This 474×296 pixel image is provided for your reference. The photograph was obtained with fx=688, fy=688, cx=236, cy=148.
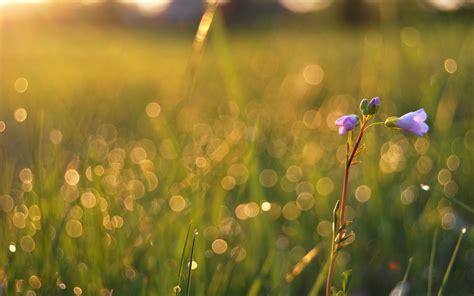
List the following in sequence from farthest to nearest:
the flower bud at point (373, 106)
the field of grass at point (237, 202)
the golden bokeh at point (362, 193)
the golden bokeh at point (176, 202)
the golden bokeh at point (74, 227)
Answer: the golden bokeh at point (362, 193)
the golden bokeh at point (176, 202)
the golden bokeh at point (74, 227)
the field of grass at point (237, 202)
the flower bud at point (373, 106)

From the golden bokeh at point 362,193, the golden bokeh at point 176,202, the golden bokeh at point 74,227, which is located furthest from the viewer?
the golden bokeh at point 362,193

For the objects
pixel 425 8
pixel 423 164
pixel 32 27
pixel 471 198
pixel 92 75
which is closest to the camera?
pixel 471 198

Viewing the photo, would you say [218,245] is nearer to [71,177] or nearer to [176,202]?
[176,202]

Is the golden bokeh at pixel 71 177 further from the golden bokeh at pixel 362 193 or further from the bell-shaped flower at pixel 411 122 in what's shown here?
the bell-shaped flower at pixel 411 122

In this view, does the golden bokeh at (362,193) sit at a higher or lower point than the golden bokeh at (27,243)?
higher

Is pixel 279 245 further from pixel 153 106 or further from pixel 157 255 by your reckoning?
pixel 153 106

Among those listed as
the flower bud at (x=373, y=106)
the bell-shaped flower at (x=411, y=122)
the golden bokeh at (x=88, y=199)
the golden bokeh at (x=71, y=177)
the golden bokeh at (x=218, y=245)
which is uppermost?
the flower bud at (x=373, y=106)

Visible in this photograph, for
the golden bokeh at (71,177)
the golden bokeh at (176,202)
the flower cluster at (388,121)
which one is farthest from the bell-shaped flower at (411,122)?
the golden bokeh at (71,177)

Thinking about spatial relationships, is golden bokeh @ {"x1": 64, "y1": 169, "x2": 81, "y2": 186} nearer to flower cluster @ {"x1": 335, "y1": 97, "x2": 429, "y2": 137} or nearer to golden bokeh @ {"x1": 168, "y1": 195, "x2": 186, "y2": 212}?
golden bokeh @ {"x1": 168, "y1": 195, "x2": 186, "y2": 212}

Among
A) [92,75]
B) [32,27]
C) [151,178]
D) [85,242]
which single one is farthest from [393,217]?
[32,27]
